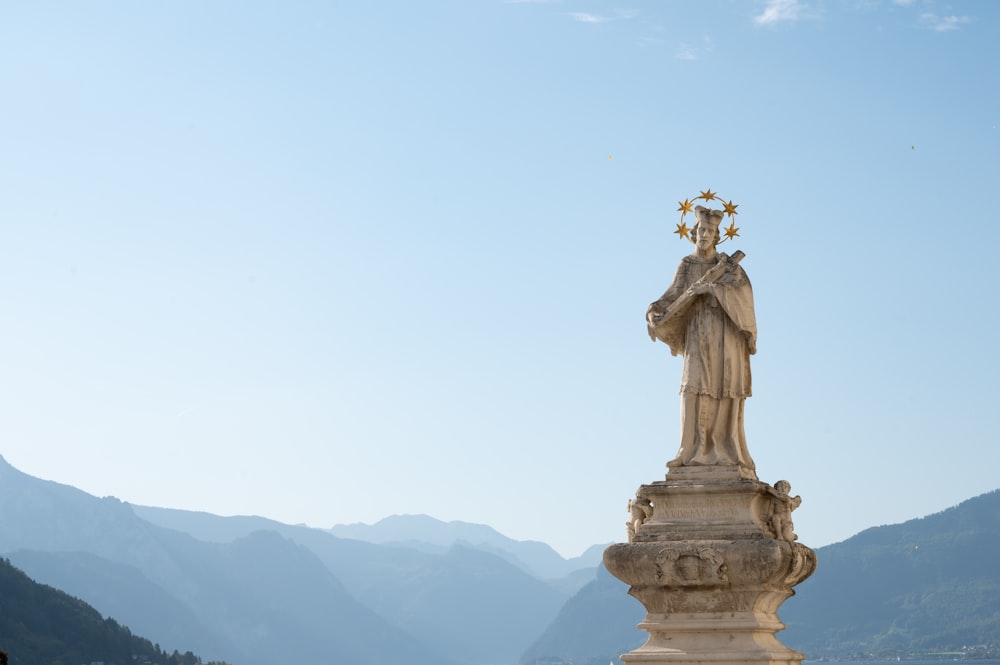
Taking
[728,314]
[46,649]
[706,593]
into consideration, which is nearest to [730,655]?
[706,593]

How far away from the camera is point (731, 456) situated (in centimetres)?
1588

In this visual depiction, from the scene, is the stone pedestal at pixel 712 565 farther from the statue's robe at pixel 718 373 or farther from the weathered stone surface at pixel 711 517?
the statue's robe at pixel 718 373

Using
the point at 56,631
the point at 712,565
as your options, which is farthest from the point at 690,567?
the point at 56,631

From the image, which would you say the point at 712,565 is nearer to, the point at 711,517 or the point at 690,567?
the point at 690,567

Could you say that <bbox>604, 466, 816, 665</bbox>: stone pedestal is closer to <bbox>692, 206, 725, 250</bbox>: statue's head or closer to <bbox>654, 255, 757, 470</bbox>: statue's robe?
<bbox>654, 255, 757, 470</bbox>: statue's robe

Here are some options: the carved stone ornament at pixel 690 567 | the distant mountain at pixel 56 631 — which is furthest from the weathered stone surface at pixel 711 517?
the distant mountain at pixel 56 631

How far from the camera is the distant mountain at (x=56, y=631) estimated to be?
117938mm

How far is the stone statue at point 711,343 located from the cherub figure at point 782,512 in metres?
0.39

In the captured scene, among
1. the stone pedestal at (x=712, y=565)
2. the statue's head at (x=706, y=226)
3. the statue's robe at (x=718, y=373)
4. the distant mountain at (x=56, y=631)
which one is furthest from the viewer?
the distant mountain at (x=56, y=631)

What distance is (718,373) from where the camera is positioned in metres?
16.1

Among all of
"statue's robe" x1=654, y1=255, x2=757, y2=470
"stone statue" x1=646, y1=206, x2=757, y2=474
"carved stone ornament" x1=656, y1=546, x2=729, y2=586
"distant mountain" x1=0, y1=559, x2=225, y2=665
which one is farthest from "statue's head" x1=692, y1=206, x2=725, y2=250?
"distant mountain" x1=0, y1=559, x2=225, y2=665

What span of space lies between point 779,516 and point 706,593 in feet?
3.30

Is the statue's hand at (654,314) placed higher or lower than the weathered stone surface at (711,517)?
higher

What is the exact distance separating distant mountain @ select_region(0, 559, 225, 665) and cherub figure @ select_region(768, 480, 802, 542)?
106 m
